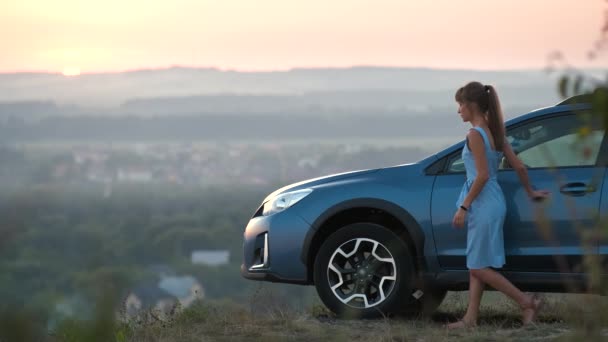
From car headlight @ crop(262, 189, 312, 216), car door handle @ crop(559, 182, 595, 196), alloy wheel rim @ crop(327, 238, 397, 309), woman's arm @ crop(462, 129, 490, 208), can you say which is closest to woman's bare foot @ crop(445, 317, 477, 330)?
alloy wheel rim @ crop(327, 238, 397, 309)

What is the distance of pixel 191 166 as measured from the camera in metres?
83.4

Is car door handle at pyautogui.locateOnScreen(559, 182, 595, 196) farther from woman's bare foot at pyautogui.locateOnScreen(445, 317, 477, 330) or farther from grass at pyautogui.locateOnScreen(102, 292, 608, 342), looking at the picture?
woman's bare foot at pyautogui.locateOnScreen(445, 317, 477, 330)

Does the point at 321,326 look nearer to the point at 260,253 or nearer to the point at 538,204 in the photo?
the point at 260,253

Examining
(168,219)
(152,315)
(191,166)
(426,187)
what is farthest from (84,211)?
(191,166)

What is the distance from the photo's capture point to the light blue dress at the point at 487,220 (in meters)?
6.59

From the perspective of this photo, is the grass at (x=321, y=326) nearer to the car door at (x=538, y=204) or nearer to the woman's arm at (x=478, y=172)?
the car door at (x=538, y=204)

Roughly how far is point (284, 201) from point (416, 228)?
104 cm

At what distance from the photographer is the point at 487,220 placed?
259 inches

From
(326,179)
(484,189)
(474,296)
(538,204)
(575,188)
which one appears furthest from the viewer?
(326,179)

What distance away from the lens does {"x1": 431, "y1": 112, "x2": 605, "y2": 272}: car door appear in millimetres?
6516

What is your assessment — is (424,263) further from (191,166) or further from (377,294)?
(191,166)

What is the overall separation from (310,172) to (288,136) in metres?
35.4

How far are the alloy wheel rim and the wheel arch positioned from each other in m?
0.18

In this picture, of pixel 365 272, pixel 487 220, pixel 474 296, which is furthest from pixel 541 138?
pixel 365 272
